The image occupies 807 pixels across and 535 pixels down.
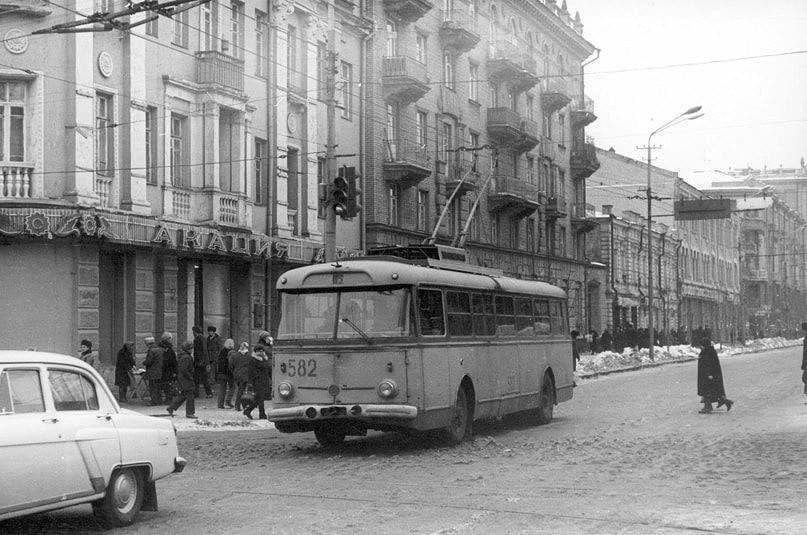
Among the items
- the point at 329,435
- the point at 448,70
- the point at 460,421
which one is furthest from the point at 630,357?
the point at 329,435

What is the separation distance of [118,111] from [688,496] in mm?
19324

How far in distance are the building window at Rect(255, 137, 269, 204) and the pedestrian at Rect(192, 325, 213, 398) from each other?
636 centimetres

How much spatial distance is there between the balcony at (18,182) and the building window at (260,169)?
9023 mm

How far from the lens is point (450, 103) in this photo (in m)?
49.4

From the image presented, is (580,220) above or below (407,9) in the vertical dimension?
below

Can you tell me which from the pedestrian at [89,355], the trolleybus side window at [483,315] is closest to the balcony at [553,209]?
the pedestrian at [89,355]

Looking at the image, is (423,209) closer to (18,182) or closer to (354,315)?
(18,182)

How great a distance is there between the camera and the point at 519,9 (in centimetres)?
5741

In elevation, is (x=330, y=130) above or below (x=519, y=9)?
below

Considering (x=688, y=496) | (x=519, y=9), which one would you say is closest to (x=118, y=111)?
(x=688, y=496)

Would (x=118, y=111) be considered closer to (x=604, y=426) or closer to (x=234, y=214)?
(x=234, y=214)

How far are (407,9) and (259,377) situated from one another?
23.2 metres

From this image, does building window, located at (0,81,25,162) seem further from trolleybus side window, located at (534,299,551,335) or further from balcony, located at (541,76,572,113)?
balcony, located at (541,76,572,113)

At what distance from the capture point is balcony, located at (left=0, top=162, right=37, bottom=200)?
1030 inches
